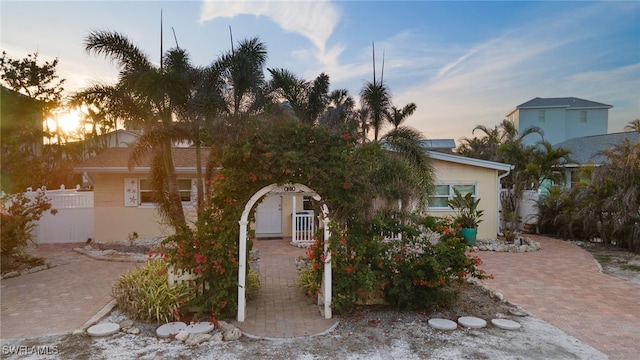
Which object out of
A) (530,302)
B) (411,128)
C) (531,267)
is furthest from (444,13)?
(530,302)

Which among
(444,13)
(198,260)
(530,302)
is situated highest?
(444,13)

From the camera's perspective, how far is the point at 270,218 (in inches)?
565

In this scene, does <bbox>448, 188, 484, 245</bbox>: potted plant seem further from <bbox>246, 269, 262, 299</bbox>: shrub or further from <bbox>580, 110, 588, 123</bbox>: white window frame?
<bbox>580, 110, 588, 123</bbox>: white window frame

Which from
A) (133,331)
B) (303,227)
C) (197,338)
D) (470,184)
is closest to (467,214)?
(470,184)

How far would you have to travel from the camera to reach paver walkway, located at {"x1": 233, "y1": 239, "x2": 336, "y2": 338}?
5633 mm

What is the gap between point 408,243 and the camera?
652cm

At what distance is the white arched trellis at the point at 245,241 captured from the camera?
6008mm

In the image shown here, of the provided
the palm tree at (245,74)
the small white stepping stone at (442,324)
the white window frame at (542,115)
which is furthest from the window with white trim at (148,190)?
the white window frame at (542,115)

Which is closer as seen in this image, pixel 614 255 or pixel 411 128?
pixel 614 255

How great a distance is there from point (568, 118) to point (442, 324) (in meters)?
35.0

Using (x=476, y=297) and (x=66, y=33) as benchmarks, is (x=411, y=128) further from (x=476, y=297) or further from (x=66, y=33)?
(x=66, y=33)

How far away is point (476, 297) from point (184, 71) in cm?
935

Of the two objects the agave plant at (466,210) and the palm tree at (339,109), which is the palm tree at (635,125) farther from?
the palm tree at (339,109)

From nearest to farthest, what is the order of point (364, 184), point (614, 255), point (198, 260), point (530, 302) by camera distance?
point (198, 260) → point (364, 184) → point (530, 302) → point (614, 255)
